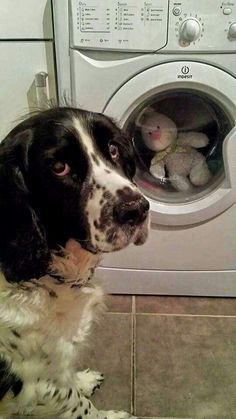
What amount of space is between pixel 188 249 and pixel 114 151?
774mm

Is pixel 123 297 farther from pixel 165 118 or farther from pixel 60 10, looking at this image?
pixel 60 10

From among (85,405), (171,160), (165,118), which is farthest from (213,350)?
(165,118)

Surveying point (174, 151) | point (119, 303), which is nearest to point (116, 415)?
point (119, 303)

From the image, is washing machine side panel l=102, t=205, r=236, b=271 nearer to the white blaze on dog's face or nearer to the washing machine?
the washing machine

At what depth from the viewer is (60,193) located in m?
0.98

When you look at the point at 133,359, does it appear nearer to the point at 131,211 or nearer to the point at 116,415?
the point at 116,415

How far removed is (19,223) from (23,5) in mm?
827

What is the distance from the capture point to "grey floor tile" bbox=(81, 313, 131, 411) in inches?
56.9

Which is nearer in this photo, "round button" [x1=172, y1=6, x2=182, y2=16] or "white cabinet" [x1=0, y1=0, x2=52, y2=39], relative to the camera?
"round button" [x1=172, y1=6, x2=182, y2=16]

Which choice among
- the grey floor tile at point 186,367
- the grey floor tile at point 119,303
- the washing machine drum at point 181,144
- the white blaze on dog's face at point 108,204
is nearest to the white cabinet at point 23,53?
the washing machine drum at point 181,144

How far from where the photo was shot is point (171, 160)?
1669mm

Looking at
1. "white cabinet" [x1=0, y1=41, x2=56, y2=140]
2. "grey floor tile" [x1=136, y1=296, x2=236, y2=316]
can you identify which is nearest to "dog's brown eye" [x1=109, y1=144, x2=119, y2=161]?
"white cabinet" [x1=0, y1=41, x2=56, y2=140]

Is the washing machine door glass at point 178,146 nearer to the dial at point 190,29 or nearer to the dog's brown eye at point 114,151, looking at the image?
the dial at point 190,29

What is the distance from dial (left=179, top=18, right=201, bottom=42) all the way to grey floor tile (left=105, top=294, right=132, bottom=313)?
102 centimetres
